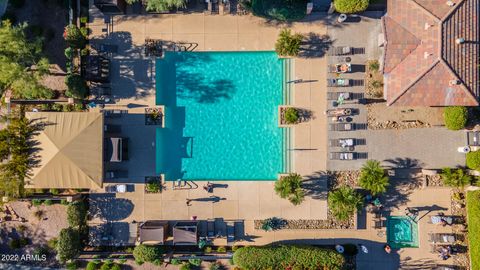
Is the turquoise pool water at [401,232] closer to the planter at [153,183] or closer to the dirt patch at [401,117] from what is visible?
the dirt patch at [401,117]

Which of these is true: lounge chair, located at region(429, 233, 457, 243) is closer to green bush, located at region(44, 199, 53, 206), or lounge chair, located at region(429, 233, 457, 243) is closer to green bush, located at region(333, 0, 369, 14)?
green bush, located at region(333, 0, 369, 14)

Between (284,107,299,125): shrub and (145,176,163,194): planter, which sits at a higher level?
(284,107,299,125): shrub

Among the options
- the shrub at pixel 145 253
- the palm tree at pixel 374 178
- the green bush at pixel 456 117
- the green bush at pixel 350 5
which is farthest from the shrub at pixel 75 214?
the green bush at pixel 456 117

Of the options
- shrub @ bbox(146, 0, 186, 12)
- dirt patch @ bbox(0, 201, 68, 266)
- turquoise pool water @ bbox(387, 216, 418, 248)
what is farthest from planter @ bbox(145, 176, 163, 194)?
turquoise pool water @ bbox(387, 216, 418, 248)

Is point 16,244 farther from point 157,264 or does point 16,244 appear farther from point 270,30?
point 270,30

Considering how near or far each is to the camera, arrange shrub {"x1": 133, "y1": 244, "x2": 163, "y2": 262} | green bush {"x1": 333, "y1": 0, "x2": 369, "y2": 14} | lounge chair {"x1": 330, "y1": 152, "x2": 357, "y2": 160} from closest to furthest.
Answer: green bush {"x1": 333, "y1": 0, "x2": 369, "y2": 14}
shrub {"x1": 133, "y1": 244, "x2": 163, "y2": 262}
lounge chair {"x1": 330, "y1": 152, "x2": 357, "y2": 160}
